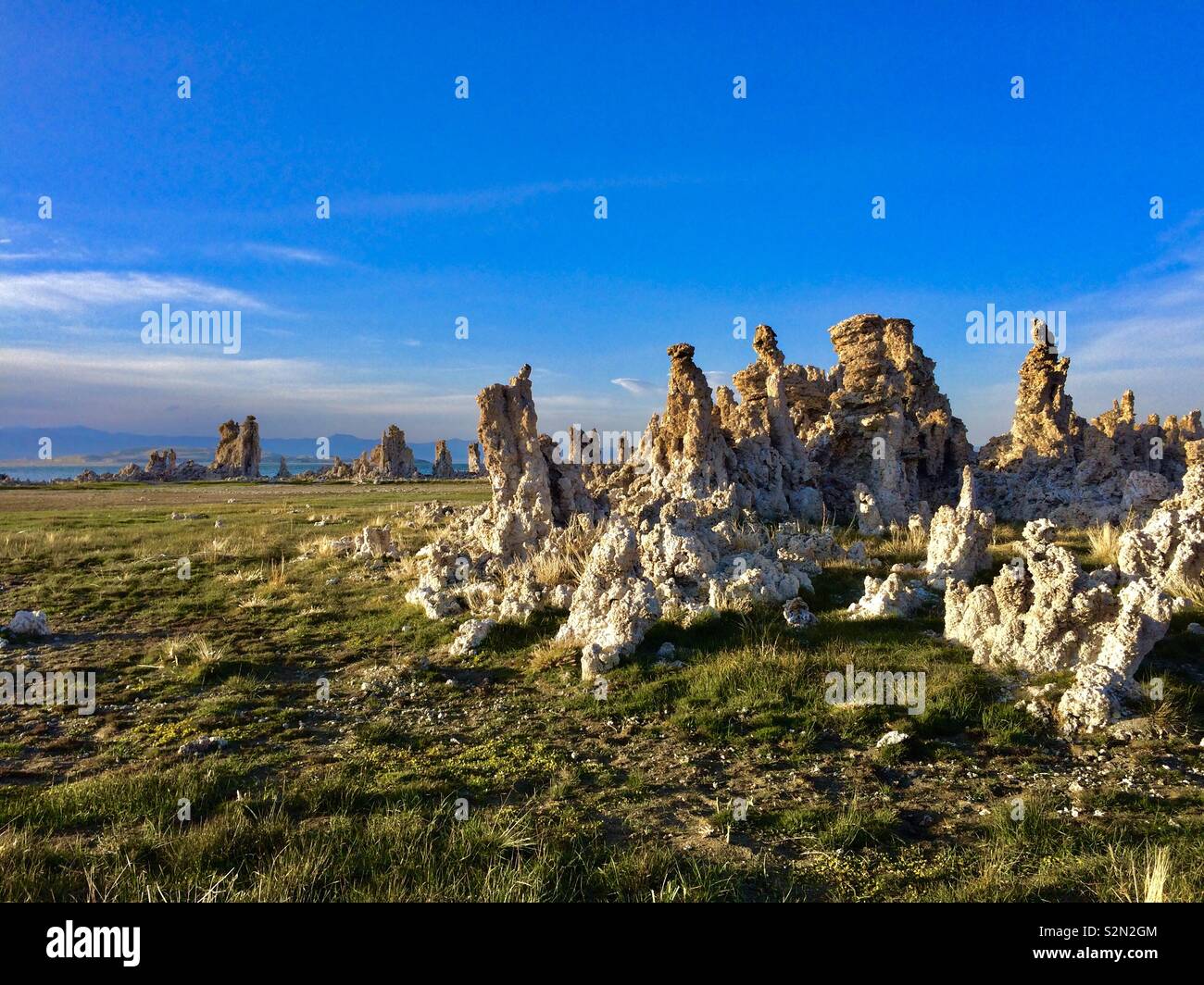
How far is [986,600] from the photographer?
26.9ft

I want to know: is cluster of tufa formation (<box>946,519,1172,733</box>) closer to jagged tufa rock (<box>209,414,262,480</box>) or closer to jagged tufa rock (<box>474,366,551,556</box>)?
jagged tufa rock (<box>474,366,551,556</box>)

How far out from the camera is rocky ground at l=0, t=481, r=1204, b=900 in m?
4.39

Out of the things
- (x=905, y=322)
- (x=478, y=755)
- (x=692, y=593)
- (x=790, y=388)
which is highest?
(x=905, y=322)

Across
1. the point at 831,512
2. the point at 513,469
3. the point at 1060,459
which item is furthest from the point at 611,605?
the point at 1060,459

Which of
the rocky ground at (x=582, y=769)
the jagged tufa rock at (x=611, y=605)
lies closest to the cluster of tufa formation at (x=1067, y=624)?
the rocky ground at (x=582, y=769)

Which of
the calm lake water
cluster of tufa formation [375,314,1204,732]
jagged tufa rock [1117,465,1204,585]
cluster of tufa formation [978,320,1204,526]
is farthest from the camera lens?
the calm lake water

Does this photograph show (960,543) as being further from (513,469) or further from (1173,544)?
(513,469)

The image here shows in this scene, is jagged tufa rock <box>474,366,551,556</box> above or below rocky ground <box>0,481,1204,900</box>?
above

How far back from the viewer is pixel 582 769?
629 centimetres

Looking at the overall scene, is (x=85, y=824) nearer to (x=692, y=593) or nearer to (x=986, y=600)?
(x=692, y=593)

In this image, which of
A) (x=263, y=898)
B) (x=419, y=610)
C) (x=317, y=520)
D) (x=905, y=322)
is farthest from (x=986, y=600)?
(x=317, y=520)

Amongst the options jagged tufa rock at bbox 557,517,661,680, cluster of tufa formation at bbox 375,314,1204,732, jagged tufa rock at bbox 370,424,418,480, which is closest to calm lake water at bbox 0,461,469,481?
jagged tufa rock at bbox 370,424,418,480

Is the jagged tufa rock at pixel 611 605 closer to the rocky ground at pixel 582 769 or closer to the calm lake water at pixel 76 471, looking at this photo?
the rocky ground at pixel 582 769
